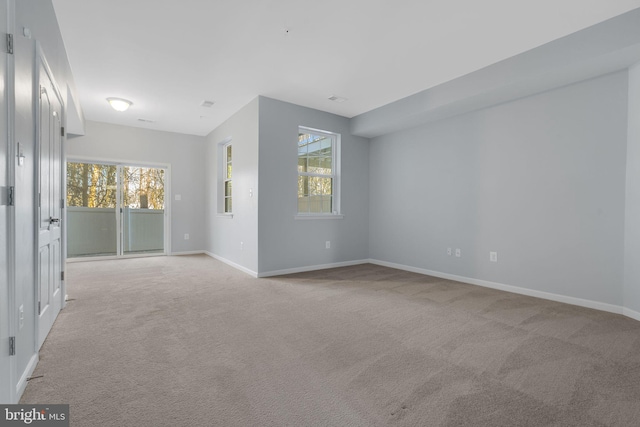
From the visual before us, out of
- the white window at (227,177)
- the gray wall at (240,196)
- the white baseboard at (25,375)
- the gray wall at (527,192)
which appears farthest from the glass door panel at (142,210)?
the gray wall at (527,192)

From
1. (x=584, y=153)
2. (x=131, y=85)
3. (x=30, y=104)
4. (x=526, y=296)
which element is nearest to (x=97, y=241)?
(x=131, y=85)

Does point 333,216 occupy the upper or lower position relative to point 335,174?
lower

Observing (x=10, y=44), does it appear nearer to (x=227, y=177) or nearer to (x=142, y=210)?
(x=227, y=177)

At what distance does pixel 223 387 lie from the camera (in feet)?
5.49

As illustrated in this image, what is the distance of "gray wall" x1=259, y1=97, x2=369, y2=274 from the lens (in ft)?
14.5

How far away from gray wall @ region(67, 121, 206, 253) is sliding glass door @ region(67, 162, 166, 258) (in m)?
0.24

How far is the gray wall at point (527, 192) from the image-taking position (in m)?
3.01

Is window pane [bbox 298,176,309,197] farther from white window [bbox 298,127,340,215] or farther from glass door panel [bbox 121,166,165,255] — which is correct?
glass door panel [bbox 121,166,165,255]

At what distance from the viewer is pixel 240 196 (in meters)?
4.96

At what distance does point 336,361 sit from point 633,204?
321 cm

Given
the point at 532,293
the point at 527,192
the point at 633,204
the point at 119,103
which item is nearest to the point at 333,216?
the point at 527,192

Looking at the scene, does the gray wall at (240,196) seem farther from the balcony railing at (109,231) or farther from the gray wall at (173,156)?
the balcony railing at (109,231)

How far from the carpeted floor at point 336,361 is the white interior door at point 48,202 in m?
0.24

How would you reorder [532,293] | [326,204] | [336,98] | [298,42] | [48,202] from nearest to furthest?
[48,202] < [298,42] < [532,293] < [336,98] < [326,204]
